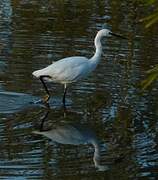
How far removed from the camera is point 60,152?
8797mm

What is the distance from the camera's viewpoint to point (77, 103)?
11.4 meters

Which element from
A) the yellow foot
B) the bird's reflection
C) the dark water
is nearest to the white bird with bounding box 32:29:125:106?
the yellow foot

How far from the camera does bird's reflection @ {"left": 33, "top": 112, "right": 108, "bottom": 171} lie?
366 inches

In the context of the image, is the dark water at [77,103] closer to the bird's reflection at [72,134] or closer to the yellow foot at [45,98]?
the bird's reflection at [72,134]

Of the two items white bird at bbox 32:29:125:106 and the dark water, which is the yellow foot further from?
the dark water

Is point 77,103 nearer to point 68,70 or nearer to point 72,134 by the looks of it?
point 68,70

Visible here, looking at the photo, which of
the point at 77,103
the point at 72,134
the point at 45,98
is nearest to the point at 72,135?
the point at 72,134

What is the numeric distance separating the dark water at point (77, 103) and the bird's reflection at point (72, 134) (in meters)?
0.01

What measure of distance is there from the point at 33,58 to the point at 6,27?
2.88 metres

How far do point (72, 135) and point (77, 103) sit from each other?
72.2 inches

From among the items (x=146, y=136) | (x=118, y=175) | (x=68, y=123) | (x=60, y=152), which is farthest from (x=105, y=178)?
(x=68, y=123)

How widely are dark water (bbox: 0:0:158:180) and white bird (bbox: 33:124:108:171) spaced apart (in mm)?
13

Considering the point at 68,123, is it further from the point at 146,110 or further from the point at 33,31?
the point at 33,31

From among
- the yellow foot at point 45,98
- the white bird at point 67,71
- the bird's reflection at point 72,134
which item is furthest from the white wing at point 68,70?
the bird's reflection at point 72,134
